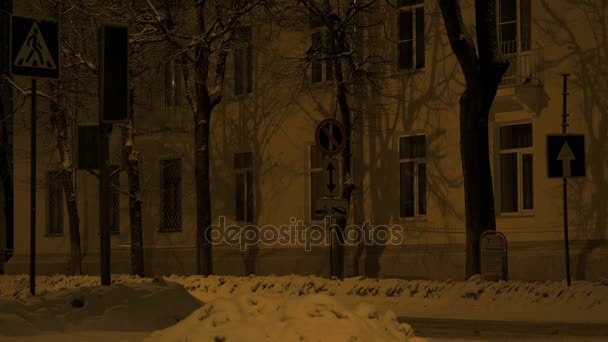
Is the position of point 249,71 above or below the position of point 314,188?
above

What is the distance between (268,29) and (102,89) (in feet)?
61.6

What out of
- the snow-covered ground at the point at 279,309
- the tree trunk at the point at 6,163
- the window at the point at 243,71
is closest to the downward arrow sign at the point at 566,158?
the snow-covered ground at the point at 279,309

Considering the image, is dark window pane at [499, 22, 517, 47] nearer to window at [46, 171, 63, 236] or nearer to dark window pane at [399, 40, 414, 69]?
dark window pane at [399, 40, 414, 69]

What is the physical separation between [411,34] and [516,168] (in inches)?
204

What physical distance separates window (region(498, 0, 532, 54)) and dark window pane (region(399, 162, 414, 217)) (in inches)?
182

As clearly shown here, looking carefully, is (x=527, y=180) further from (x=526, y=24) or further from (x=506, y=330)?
(x=506, y=330)

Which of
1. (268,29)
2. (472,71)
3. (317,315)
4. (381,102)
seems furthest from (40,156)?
(317,315)

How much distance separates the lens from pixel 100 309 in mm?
13539

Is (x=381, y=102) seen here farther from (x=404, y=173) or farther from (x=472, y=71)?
(x=472, y=71)

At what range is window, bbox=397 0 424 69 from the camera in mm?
30062

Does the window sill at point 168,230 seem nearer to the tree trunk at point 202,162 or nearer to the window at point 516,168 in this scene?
the tree trunk at point 202,162

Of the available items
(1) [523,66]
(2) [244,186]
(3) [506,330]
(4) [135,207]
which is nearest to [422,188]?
(1) [523,66]

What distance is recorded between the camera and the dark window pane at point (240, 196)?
117 ft

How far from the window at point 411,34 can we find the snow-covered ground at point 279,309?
26.7 ft
